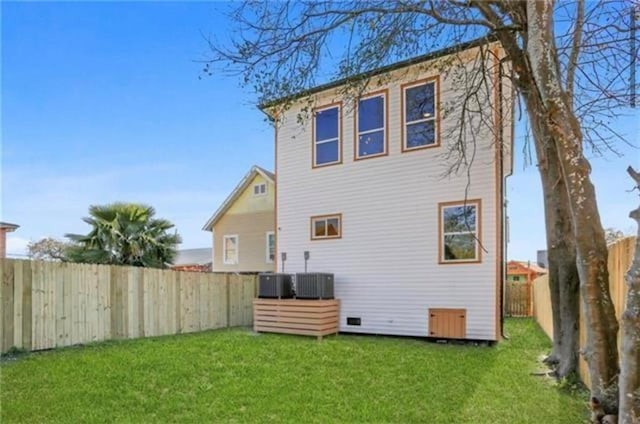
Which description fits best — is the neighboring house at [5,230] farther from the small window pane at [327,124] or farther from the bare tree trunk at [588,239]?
the bare tree trunk at [588,239]

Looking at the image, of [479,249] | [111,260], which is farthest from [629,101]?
[111,260]

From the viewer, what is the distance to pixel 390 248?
373 inches

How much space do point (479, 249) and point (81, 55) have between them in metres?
8.15

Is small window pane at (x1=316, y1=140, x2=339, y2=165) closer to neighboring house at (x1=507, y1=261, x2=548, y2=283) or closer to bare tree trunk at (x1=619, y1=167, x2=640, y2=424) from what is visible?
bare tree trunk at (x1=619, y1=167, x2=640, y2=424)

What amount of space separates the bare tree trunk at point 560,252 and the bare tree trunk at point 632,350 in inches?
123

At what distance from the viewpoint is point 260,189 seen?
16094 millimetres

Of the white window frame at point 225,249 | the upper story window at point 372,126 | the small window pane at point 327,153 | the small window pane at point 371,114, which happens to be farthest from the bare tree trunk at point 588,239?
the white window frame at point 225,249

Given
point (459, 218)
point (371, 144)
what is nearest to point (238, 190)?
point (371, 144)

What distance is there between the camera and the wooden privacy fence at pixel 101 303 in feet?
22.0

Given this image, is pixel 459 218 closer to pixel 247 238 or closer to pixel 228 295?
pixel 228 295

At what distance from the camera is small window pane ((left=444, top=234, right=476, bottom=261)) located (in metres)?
8.57

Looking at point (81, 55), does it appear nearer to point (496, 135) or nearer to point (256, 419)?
point (256, 419)

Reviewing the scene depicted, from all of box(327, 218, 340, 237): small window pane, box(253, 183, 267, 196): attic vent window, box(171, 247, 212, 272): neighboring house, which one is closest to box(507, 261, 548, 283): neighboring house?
box(253, 183, 267, 196): attic vent window

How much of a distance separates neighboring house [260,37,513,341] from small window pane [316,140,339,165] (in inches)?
1.1
